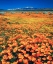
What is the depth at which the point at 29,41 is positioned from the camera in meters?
10.1

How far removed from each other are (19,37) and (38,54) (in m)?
3.01

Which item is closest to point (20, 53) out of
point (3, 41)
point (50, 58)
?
point (50, 58)

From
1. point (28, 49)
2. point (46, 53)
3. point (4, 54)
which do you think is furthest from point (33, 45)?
point (4, 54)

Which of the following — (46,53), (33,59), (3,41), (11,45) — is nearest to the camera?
(33,59)

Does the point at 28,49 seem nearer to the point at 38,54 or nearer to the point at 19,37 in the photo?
the point at 38,54

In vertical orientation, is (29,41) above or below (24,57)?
above

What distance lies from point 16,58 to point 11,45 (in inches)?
44.4

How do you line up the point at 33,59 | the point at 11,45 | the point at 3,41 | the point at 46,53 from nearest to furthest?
the point at 33,59 < the point at 46,53 < the point at 11,45 < the point at 3,41

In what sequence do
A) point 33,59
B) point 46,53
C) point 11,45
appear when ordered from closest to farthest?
point 33,59 → point 46,53 → point 11,45

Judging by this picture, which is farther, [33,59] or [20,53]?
[20,53]

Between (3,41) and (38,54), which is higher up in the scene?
(3,41)

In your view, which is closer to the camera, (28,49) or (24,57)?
(24,57)

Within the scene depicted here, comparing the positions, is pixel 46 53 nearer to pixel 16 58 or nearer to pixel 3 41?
pixel 16 58

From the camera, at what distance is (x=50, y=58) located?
28.6ft
